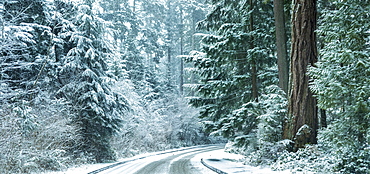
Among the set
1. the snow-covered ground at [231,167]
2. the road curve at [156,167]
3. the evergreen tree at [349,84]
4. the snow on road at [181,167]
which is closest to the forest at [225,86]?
the evergreen tree at [349,84]

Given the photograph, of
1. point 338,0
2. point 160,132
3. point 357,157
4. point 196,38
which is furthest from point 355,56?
point 196,38

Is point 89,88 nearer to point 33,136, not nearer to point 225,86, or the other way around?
point 33,136

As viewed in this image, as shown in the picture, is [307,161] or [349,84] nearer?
[349,84]

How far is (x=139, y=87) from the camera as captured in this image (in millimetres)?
36625

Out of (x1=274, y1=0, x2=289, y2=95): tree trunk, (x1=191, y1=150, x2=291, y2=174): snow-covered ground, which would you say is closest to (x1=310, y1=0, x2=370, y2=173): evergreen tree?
(x1=191, y1=150, x2=291, y2=174): snow-covered ground

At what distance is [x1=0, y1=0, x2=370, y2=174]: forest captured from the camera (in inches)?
351

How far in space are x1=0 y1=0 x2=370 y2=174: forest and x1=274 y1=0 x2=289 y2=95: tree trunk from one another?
5cm

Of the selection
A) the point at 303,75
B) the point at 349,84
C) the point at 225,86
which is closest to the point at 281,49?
the point at 303,75

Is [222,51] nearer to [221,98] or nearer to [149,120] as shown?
[221,98]

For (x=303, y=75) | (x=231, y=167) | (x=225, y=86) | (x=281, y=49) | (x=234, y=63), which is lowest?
(x=231, y=167)

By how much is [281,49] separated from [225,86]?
4.18m

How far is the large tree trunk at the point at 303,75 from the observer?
1171 cm

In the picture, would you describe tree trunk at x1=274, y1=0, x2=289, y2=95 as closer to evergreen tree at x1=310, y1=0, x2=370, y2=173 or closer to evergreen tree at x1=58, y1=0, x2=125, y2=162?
evergreen tree at x1=310, y1=0, x2=370, y2=173

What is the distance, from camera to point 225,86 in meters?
17.7
